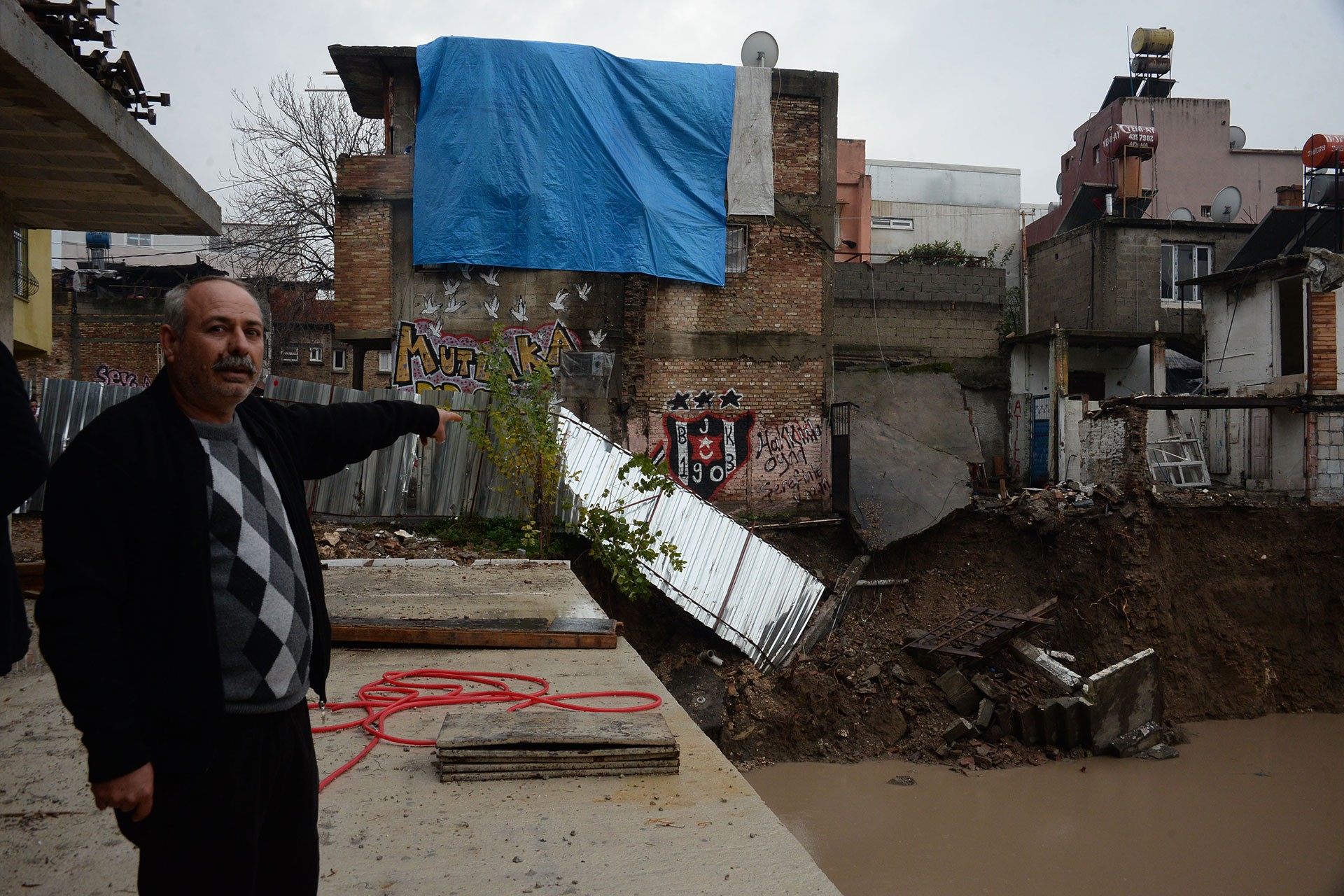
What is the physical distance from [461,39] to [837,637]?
35.4 ft

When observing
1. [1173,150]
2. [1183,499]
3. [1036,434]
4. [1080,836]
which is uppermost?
[1173,150]

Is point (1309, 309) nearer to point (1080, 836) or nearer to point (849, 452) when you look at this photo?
point (849, 452)

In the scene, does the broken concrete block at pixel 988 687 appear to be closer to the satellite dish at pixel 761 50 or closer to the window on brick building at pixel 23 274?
the satellite dish at pixel 761 50

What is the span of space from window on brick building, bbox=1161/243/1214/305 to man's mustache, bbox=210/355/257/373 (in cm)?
2290

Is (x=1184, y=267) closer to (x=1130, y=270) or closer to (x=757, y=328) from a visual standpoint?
(x=1130, y=270)

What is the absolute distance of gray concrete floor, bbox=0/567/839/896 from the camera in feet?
8.25

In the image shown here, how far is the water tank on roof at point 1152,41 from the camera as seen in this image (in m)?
28.8

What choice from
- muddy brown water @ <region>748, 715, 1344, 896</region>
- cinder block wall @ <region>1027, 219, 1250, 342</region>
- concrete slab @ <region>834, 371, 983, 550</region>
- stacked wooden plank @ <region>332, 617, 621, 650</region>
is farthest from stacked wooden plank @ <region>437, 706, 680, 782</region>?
cinder block wall @ <region>1027, 219, 1250, 342</region>

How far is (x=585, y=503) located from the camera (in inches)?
400

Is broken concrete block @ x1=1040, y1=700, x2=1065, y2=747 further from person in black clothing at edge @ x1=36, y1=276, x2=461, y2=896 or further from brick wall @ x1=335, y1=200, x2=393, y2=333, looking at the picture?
brick wall @ x1=335, y1=200, x2=393, y2=333

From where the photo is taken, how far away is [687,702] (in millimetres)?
9555

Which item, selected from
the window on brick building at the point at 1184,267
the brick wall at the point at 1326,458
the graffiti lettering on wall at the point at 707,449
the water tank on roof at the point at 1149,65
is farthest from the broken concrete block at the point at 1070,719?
the water tank on roof at the point at 1149,65

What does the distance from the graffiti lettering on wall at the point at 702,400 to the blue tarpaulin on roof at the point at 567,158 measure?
1.91 m

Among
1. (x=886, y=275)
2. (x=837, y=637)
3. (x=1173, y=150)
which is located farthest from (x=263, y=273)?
(x=1173, y=150)
